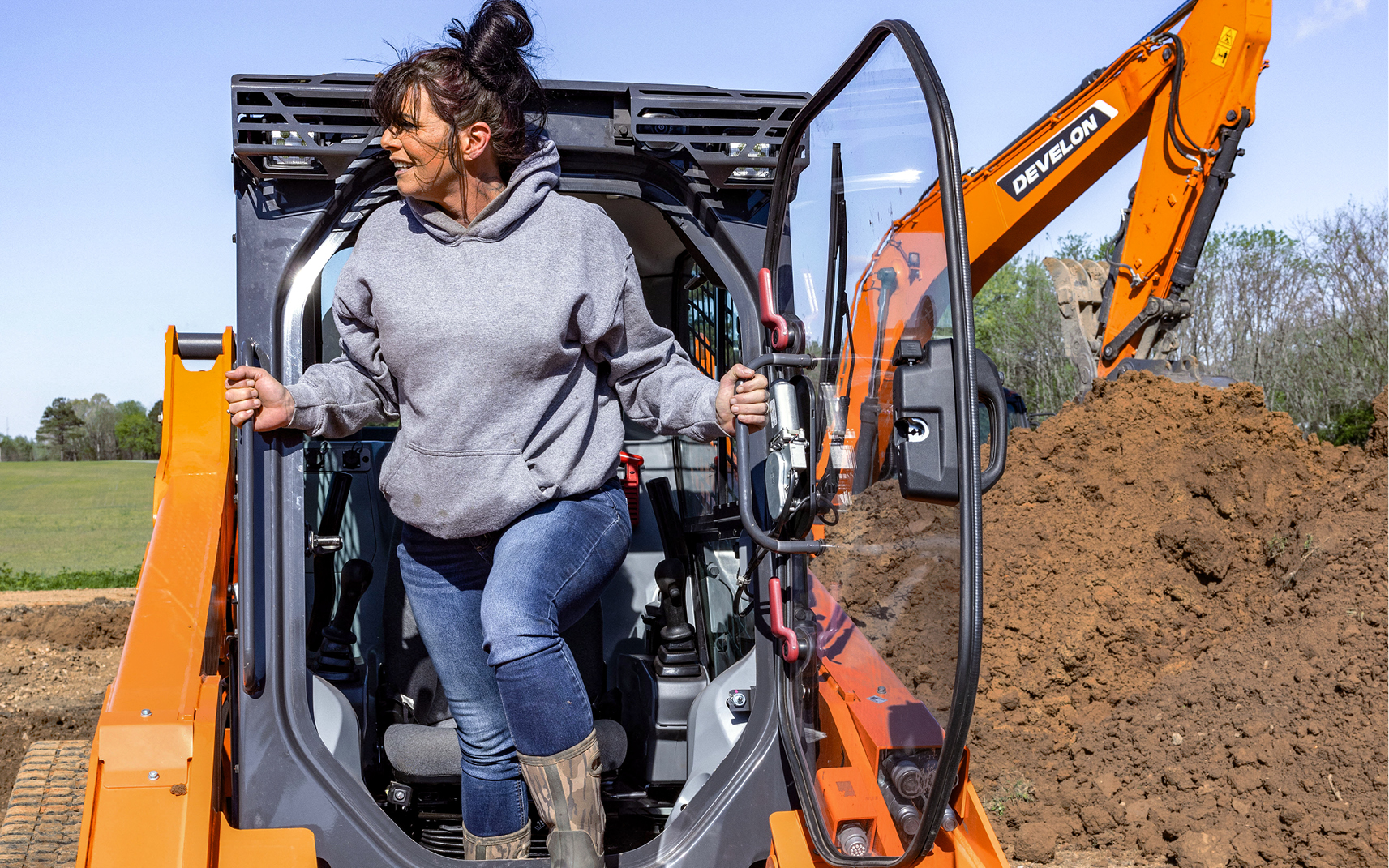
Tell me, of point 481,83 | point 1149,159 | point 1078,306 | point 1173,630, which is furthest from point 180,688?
point 1078,306

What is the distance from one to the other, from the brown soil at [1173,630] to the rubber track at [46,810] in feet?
8.04

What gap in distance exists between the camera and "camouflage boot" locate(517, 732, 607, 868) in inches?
73.1

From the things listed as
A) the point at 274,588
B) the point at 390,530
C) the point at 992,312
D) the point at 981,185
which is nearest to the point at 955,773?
the point at 274,588

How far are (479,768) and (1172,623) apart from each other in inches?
177

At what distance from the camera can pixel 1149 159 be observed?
659cm

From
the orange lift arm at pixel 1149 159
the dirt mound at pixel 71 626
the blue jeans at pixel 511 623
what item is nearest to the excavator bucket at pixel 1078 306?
the orange lift arm at pixel 1149 159

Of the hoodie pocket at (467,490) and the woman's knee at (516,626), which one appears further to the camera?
the hoodie pocket at (467,490)

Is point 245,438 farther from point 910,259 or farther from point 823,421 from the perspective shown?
point 910,259

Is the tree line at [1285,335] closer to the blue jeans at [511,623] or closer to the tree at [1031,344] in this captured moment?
the tree at [1031,344]

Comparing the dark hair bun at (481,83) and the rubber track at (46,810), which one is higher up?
the dark hair bun at (481,83)

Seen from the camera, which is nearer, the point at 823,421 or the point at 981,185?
the point at 823,421

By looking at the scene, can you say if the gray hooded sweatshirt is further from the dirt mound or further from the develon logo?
the dirt mound

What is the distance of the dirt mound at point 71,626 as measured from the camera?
22.4 feet

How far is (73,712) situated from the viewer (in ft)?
17.2
